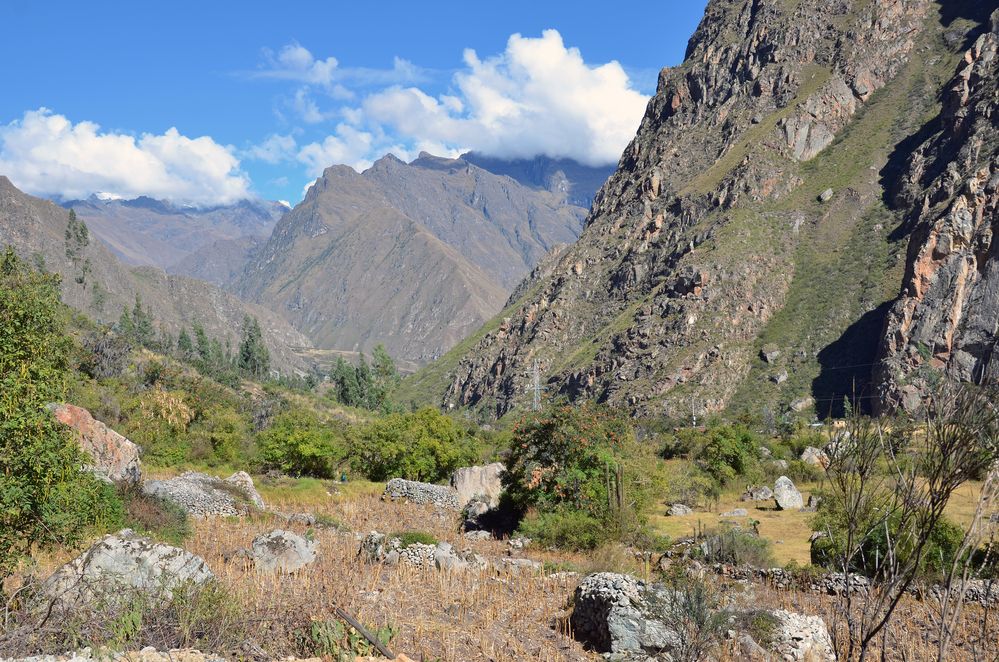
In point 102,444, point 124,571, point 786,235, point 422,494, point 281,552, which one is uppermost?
A: point 786,235

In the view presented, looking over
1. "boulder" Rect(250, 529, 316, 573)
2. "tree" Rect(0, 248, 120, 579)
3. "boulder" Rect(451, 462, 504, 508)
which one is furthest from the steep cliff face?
"tree" Rect(0, 248, 120, 579)

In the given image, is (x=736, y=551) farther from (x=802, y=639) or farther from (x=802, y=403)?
(x=802, y=403)

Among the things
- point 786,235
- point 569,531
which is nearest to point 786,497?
point 569,531

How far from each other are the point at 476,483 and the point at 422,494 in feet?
9.71

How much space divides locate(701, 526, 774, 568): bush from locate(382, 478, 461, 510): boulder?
13403 mm

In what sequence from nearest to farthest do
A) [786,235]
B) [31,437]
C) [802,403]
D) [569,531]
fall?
1. [31,437]
2. [569,531]
3. [802,403]
4. [786,235]

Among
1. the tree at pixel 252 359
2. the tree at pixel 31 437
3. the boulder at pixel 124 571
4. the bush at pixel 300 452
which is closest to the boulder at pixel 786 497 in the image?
the bush at pixel 300 452

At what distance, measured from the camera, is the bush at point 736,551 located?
17.4 metres

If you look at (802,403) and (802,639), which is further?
(802,403)

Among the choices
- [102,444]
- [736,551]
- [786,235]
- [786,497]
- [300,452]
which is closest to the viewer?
[736,551]

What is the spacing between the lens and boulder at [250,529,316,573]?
48.3 feet

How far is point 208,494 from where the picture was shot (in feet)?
75.8

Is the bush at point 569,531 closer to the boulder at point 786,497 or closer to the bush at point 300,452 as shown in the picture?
the boulder at point 786,497

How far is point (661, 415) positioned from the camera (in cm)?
9275
